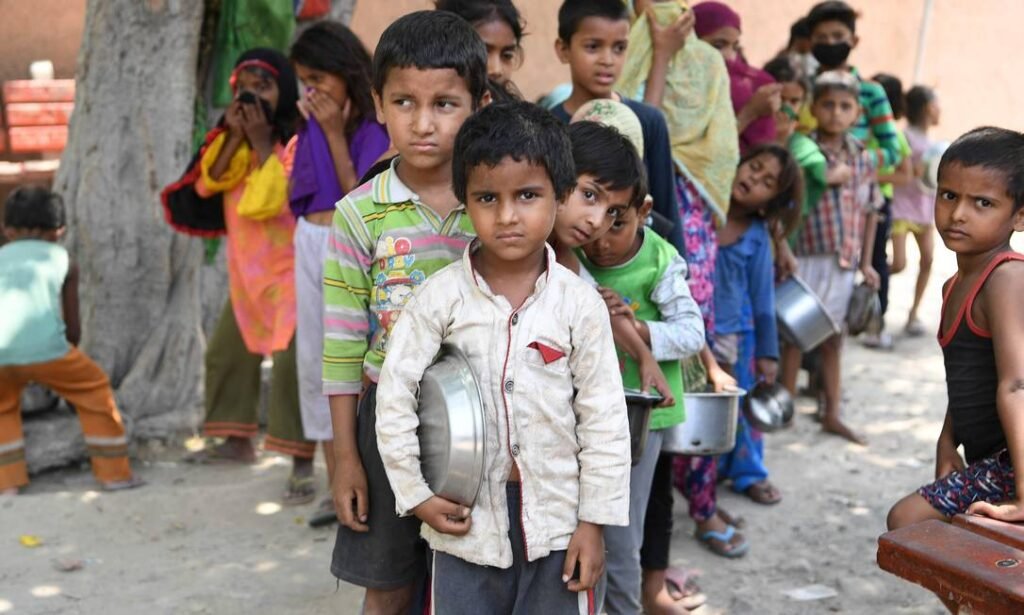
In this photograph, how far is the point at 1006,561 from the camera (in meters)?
1.95

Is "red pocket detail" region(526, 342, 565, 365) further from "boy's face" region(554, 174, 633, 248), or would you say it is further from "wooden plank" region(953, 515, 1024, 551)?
"wooden plank" region(953, 515, 1024, 551)

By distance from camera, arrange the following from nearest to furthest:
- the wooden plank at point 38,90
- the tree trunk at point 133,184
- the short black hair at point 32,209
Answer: the short black hair at point 32,209 → the tree trunk at point 133,184 → the wooden plank at point 38,90

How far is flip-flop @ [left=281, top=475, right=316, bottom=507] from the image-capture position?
4293 millimetres

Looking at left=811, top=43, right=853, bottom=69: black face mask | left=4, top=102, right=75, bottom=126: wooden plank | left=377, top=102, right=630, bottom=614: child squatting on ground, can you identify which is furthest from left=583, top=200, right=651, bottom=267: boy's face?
left=4, top=102, right=75, bottom=126: wooden plank

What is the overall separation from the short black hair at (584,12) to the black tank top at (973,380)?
4.14 feet

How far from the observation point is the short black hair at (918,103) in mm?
7508

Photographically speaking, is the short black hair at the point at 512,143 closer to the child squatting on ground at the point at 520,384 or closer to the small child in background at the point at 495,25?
the child squatting on ground at the point at 520,384

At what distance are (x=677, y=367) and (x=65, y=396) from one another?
2745 millimetres

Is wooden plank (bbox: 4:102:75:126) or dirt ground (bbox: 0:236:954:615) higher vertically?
wooden plank (bbox: 4:102:75:126)

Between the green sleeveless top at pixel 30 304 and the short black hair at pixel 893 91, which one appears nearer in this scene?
the green sleeveless top at pixel 30 304

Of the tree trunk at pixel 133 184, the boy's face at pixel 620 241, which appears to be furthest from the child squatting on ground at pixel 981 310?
the tree trunk at pixel 133 184

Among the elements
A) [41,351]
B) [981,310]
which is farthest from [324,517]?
[981,310]

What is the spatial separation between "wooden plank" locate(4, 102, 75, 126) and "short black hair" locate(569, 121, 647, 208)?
4953 mm

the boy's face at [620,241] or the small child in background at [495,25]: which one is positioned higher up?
the small child in background at [495,25]
